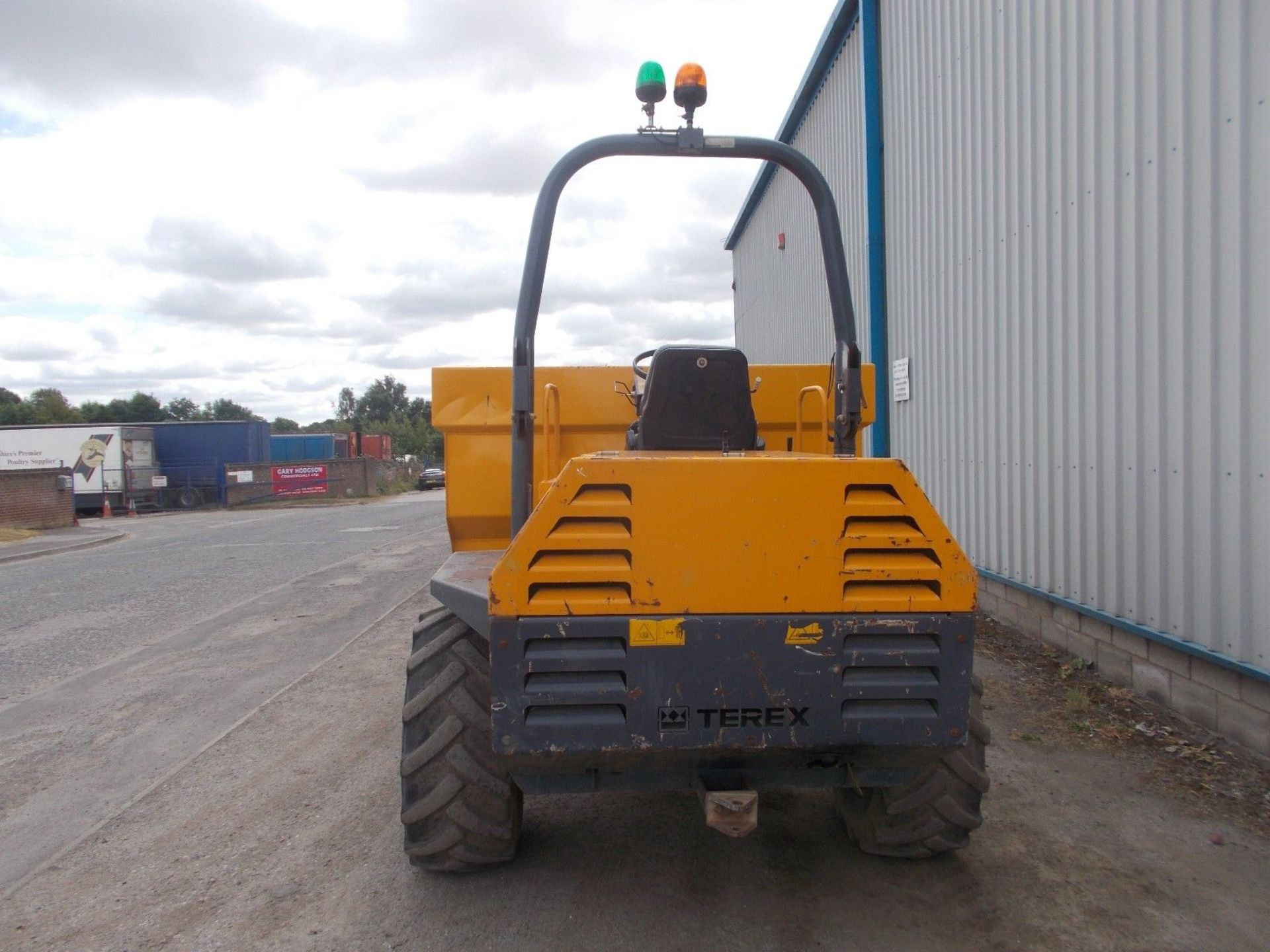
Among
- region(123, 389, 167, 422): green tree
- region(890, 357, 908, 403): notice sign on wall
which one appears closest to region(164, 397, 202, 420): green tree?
region(123, 389, 167, 422): green tree

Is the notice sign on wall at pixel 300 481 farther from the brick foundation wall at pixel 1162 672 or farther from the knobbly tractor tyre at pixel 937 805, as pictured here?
the knobbly tractor tyre at pixel 937 805

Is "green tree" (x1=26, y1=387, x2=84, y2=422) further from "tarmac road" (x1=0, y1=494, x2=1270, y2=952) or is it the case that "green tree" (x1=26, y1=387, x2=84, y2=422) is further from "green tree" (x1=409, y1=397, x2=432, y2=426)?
"tarmac road" (x1=0, y1=494, x2=1270, y2=952)

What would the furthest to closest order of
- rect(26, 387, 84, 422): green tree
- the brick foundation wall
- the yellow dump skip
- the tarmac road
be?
rect(26, 387, 84, 422): green tree
the brick foundation wall
the tarmac road
the yellow dump skip

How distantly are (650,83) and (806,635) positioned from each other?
2.16 meters

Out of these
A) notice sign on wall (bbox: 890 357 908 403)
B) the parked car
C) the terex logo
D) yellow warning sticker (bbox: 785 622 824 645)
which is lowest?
the parked car

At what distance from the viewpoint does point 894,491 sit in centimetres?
295

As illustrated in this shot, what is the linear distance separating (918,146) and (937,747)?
782 cm

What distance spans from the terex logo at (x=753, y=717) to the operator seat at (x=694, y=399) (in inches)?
44.6

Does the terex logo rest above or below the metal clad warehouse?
below

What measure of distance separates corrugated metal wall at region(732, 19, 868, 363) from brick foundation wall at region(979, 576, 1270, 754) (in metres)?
3.92

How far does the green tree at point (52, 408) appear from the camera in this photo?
8669 centimetres

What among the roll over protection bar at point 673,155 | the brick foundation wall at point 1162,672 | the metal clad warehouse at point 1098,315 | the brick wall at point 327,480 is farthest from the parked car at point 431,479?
the roll over protection bar at point 673,155

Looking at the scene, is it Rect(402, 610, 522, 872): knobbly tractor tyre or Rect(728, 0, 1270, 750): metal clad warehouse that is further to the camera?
Rect(728, 0, 1270, 750): metal clad warehouse

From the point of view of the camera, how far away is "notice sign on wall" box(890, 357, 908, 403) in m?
10.0
